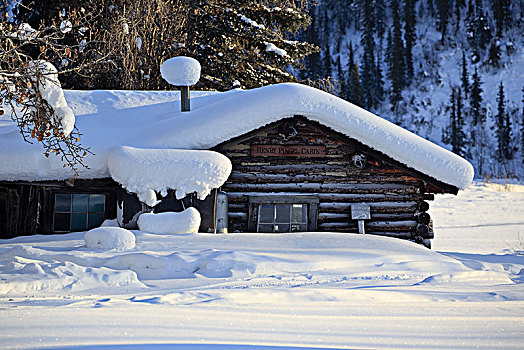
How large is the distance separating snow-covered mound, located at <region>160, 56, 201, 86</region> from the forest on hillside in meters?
1.38

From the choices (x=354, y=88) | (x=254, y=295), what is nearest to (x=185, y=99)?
(x=254, y=295)

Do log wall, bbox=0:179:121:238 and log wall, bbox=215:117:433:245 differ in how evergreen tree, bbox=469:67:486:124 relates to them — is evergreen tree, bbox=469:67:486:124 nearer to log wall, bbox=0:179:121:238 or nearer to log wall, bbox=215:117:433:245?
log wall, bbox=215:117:433:245

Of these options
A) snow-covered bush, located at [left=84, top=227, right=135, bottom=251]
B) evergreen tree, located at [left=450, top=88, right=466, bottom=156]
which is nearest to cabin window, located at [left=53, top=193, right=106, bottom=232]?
snow-covered bush, located at [left=84, top=227, right=135, bottom=251]

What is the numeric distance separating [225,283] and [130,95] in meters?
7.21

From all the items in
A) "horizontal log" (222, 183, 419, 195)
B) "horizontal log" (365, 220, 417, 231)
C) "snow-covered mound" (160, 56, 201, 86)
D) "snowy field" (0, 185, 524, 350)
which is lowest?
"snowy field" (0, 185, 524, 350)

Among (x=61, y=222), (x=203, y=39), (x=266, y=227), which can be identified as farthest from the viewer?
(x=203, y=39)

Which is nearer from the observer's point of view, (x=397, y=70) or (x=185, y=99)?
(x=185, y=99)

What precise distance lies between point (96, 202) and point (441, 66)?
4612 cm

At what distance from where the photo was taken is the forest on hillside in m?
17.3

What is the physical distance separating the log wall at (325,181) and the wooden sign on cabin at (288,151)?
76mm

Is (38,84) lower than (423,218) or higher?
higher

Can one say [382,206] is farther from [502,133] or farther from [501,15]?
[501,15]

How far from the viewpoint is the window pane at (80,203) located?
30.7 ft

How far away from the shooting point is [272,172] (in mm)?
9547
